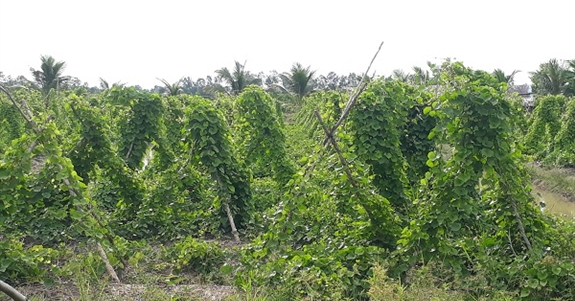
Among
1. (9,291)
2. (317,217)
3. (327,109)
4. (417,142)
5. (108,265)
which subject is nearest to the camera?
(9,291)

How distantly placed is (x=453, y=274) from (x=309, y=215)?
7.39 feet

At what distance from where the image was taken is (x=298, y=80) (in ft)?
92.9

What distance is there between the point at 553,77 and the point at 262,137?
24474 mm

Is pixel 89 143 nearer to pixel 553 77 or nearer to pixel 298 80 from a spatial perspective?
pixel 298 80

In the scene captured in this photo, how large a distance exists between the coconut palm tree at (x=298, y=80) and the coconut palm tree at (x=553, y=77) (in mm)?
13058

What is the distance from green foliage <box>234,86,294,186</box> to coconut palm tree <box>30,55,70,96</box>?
2217cm

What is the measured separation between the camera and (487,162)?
432 centimetres

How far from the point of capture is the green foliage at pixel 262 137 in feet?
25.1

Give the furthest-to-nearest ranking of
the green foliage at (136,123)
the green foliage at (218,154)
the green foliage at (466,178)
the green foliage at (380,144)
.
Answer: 1. the green foliage at (136,123)
2. the green foliage at (218,154)
3. the green foliage at (380,144)
4. the green foliage at (466,178)

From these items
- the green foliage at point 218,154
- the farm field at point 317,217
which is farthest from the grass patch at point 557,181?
the green foliage at point 218,154

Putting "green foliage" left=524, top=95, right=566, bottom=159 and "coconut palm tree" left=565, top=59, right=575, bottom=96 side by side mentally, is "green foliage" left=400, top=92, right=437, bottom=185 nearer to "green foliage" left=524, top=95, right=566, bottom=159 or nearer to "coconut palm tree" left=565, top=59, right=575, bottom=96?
"green foliage" left=524, top=95, right=566, bottom=159

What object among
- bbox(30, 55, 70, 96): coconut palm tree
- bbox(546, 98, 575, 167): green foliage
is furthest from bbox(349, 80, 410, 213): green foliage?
bbox(30, 55, 70, 96): coconut palm tree

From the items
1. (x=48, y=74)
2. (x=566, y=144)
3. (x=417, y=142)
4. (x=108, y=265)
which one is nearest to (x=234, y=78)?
(x=48, y=74)

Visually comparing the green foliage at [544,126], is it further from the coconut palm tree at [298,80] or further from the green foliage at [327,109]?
the coconut palm tree at [298,80]
